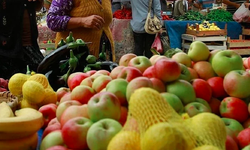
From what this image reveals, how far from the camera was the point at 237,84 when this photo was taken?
132 centimetres

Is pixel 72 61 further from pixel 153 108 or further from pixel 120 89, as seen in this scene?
pixel 153 108

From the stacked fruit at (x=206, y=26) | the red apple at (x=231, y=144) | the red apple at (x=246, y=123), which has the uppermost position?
the red apple at (x=231, y=144)

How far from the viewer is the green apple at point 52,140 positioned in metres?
1.12

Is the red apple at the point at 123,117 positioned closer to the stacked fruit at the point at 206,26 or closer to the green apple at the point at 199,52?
the green apple at the point at 199,52

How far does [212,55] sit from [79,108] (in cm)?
74

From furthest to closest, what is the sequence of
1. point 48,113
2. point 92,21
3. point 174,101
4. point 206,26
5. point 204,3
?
point 204,3 < point 206,26 < point 92,21 < point 48,113 < point 174,101

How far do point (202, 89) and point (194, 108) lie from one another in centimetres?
18

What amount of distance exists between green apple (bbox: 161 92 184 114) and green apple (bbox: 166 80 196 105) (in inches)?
1.8

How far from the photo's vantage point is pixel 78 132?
105 cm

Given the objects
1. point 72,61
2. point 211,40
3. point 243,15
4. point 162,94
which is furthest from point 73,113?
point 243,15

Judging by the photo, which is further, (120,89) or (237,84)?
(237,84)

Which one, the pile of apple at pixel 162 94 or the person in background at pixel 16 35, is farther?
the person in background at pixel 16 35

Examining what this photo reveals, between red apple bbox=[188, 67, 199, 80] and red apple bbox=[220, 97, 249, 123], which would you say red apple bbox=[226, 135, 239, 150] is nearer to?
red apple bbox=[220, 97, 249, 123]

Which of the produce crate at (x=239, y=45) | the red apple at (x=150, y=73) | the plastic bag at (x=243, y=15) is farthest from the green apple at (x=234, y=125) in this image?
the plastic bag at (x=243, y=15)
